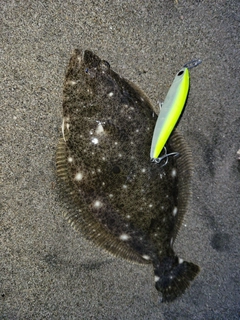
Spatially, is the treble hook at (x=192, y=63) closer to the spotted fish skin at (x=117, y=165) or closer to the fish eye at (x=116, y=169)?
the spotted fish skin at (x=117, y=165)

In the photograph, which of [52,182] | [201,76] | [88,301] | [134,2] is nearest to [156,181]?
[52,182]

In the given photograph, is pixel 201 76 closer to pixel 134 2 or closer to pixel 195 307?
pixel 134 2

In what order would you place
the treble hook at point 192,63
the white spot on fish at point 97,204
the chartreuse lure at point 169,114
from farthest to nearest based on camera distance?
the treble hook at point 192,63 < the white spot on fish at point 97,204 < the chartreuse lure at point 169,114

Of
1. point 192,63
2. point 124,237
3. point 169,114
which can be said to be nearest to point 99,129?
point 169,114

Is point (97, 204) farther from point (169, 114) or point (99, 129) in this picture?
point (169, 114)

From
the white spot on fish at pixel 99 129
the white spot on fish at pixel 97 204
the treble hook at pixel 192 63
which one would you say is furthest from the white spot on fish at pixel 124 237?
→ the treble hook at pixel 192 63

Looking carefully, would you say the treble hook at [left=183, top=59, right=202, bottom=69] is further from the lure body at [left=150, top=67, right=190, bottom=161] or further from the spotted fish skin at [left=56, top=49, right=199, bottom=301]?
the spotted fish skin at [left=56, top=49, right=199, bottom=301]

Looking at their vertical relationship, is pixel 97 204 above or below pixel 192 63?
below
